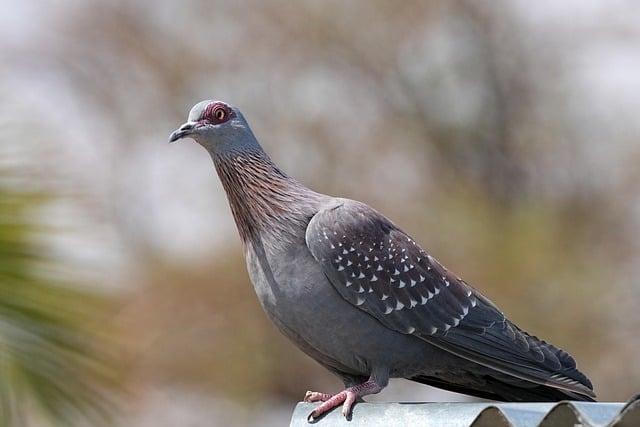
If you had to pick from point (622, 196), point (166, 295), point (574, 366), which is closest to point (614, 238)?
point (622, 196)

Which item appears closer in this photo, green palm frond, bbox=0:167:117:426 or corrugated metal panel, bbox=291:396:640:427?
corrugated metal panel, bbox=291:396:640:427

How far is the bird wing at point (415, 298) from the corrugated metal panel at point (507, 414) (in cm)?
78

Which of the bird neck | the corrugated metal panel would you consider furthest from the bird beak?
the corrugated metal panel

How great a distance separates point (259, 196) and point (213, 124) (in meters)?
0.34

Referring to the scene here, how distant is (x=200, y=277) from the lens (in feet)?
54.0

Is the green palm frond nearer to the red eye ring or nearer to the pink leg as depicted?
the red eye ring

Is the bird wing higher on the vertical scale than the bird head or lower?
lower

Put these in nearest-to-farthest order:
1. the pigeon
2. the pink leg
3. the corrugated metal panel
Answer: the corrugated metal panel
the pink leg
the pigeon

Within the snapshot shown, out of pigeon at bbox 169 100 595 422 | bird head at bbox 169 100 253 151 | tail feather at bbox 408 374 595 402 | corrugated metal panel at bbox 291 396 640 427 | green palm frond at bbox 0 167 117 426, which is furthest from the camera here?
green palm frond at bbox 0 167 117 426

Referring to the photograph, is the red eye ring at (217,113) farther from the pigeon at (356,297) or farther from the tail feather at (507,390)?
the tail feather at (507,390)

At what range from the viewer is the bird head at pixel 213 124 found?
15.6 ft

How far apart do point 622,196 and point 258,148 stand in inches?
489

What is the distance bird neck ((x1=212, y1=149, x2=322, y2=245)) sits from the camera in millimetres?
4781

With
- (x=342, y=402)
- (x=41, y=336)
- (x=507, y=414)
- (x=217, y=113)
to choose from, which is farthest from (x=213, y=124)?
(x=507, y=414)
